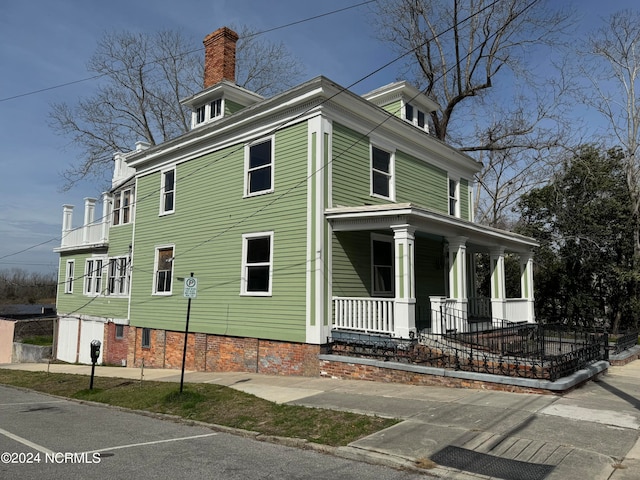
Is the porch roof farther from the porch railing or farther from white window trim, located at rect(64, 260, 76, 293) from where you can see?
white window trim, located at rect(64, 260, 76, 293)

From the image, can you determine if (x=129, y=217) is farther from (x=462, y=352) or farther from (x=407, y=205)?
(x=462, y=352)

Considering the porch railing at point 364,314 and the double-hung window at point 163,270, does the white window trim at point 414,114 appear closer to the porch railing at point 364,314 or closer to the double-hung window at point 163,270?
the porch railing at point 364,314

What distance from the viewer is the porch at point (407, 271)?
11566mm

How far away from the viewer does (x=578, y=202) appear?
82.7 ft

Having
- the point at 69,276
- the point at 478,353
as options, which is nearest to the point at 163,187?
the point at 69,276

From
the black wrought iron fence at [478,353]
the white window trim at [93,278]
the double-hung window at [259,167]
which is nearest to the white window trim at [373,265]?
the black wrought iron fence at [478,353]

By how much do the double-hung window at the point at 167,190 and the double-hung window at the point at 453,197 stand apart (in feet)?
34.7

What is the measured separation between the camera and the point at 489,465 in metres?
5.52

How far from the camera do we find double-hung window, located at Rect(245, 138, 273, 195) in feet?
46.9

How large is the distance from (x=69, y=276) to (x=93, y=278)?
11.2 ft

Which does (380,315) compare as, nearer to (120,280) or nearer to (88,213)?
(120,280)

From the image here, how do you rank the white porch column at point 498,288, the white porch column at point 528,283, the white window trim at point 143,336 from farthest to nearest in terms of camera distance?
1. the white window trim at point 143,336
2. the white porch column at point 528,283
3. the white porch column at point 498,288

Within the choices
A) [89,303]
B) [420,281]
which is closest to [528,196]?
[420,281]

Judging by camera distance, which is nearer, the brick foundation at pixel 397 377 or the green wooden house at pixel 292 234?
the brick foundation at pixel 397 377
